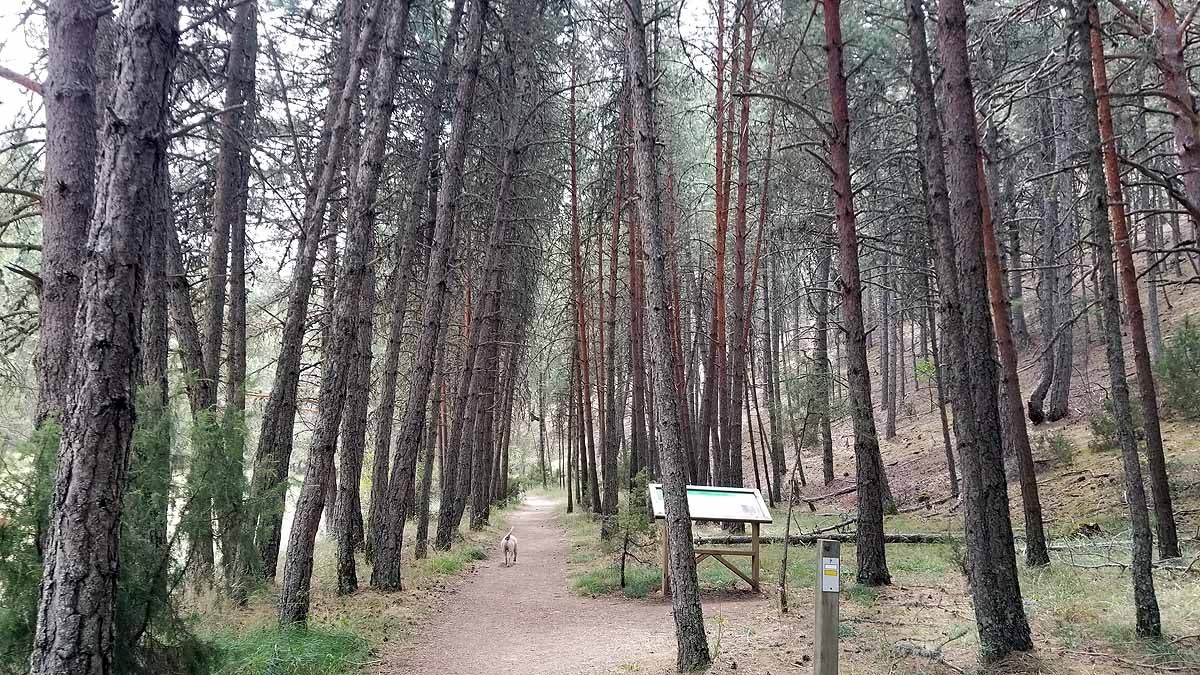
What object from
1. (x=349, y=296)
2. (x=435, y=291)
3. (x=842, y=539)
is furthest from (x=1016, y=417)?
(x=349, y=296)

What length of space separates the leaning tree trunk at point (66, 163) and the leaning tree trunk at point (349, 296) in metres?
2.61

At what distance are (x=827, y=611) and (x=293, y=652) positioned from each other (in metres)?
4.63

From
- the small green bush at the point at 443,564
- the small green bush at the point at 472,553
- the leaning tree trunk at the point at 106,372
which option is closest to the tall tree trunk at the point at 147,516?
the leaning tree trunk at the point at 106,372

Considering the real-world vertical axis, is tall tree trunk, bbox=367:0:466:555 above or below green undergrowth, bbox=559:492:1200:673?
above

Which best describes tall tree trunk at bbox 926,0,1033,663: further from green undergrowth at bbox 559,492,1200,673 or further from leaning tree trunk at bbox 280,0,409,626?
leaning tree trunk at bbox 280,0,409,626

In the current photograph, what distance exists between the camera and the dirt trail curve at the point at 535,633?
6949mm

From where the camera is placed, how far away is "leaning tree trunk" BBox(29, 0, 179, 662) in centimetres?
382

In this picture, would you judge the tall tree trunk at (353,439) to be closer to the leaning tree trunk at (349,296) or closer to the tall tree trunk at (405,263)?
the tall tree trunk at (405,263)

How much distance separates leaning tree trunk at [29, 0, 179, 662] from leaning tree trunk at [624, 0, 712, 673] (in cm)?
374

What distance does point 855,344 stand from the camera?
30.6 ft

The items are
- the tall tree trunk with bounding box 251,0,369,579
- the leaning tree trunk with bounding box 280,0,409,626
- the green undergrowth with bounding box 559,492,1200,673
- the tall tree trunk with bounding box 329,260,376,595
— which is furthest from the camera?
the tall tree trunk with bounding box 329,260,376,595

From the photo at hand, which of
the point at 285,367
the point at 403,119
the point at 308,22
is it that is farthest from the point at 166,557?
the point at 403,119

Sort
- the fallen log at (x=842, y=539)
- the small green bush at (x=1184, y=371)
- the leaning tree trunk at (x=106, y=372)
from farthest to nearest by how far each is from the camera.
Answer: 1. the small green bush at (x=1184, y=371)
2. the fallen log at (x=842, y=539)
3. the leaning tree trunk at (x=106, y=372)

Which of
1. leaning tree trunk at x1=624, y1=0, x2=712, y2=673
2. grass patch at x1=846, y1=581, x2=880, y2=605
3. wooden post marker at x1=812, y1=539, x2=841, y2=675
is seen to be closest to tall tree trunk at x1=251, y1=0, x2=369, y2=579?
leaning tree trunk at x1=624, y1=0, x2=712, y2=673
